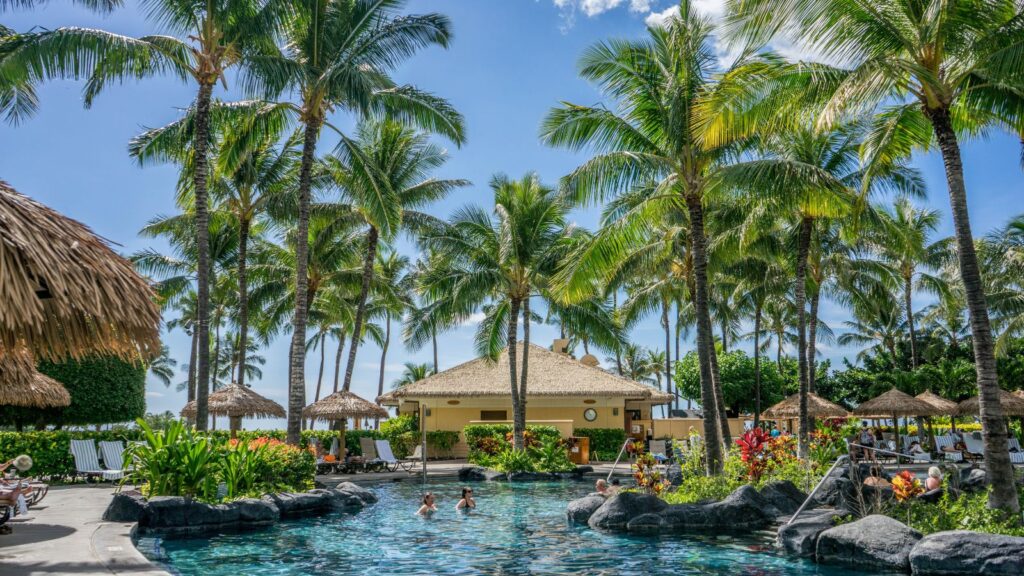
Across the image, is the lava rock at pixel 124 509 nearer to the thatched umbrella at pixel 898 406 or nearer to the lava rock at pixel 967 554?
the lava rock at pixel 967 554

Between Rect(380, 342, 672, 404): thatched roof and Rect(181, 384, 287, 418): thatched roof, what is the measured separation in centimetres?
836

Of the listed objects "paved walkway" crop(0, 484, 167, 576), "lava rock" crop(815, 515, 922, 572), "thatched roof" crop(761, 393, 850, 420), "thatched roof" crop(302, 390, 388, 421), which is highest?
"thatched roof" crop(302, 390, 388, 421)

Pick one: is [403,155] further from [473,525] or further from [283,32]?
[473,525]

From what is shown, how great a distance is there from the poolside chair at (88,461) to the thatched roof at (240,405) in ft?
18.2

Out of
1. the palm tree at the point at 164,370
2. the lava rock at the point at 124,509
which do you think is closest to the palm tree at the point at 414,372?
the palm tree at the point at 164,370

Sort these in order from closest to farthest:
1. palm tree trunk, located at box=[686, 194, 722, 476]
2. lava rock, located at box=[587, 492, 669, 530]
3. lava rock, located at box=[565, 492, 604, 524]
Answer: lava rock, located at box=[587, 492, 669, 530]
lava rock, located at box=[565, 492, 604, 524]
palm tree trunk, located at box=[686, 194, 722, 476]

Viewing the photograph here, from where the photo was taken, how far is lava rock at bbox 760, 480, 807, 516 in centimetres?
1418

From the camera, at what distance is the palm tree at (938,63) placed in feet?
33.9

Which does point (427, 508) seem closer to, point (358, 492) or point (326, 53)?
point (358, 492)

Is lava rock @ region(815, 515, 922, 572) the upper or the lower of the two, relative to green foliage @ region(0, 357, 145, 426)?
lower

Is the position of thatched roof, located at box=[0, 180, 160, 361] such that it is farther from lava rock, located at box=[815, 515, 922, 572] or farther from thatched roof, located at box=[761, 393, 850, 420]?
thatched roof, located at box=[761, 393, 850, 420]

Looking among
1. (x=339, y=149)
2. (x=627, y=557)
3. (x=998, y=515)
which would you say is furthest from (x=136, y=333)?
(x=339, y=149)

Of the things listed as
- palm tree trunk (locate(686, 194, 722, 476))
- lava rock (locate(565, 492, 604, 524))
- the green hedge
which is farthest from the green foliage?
palm tree trunk (locate(686, 194, 722, 476))

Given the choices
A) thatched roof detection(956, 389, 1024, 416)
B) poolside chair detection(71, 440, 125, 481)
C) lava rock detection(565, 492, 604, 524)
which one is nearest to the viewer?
lava rock detection(565, 492, 604, 524)
